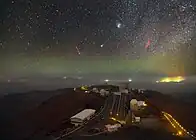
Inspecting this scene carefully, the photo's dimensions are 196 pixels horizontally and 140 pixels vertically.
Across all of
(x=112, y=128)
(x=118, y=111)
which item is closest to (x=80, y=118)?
(x=112, y=128)

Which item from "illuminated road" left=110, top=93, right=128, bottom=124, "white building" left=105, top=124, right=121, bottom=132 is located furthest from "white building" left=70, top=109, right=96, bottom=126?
"white building" left=105, top=124, right=121, bottom=132

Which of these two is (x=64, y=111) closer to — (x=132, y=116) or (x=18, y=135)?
(x=18, y=135)

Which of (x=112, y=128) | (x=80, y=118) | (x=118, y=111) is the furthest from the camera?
(x=118, y=111)

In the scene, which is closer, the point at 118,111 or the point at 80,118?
the point at 80,118

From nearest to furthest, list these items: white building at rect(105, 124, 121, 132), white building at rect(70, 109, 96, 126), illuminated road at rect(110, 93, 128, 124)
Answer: white building at rect(105, 124, 121, 132) → white building at rect(70, 109, 96, 126) → illuminated road at rect(110, 93, 128, 124)

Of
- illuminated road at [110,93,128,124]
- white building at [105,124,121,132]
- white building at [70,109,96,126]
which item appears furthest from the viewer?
illuminated road at [110,93,128,124]

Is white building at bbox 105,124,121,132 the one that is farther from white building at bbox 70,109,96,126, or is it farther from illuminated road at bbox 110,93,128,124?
white building at bbox 70,109,96,126

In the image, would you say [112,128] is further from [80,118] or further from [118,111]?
[118,111]

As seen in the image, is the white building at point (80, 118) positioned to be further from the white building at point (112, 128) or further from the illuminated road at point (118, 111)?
the white building at point (112, 128)

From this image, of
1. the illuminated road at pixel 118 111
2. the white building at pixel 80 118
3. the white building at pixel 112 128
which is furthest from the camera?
the illuminated road at pixel 118 111

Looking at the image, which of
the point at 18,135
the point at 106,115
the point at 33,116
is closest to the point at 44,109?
the point at 33,116

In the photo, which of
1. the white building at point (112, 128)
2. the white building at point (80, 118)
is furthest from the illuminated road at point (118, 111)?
the white building at point (80, 118)
